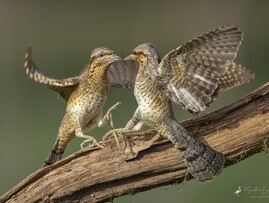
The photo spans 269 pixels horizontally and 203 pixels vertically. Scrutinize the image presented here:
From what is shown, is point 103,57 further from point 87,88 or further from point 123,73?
point 123,73

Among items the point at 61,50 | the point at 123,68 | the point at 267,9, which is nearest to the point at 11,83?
the point at 61,50

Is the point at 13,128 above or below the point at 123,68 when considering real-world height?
below

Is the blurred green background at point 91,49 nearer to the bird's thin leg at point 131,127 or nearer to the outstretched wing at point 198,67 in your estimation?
the bird's thin leg at point 131,127

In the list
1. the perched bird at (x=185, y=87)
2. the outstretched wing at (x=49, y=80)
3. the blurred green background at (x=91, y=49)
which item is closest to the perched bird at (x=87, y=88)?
the outstretched wing at (x=49, y=80)

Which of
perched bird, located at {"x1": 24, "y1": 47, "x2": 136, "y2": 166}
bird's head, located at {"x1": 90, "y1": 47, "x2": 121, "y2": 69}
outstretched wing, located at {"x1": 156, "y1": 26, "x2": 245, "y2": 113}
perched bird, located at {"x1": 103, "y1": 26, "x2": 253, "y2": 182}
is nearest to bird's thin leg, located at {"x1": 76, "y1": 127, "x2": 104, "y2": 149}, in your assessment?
perched bird, located at {"x1": 24, "y1": 47, "x2": 136, "y2": 166}

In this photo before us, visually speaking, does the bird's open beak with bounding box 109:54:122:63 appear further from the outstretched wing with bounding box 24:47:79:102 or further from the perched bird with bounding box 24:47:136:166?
the outstretched wing with bounding box 24:47:79:102

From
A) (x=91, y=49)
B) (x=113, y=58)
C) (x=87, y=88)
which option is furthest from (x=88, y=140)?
(x=91, y=49)

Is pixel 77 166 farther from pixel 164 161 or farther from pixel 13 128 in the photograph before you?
pixel 13 128
